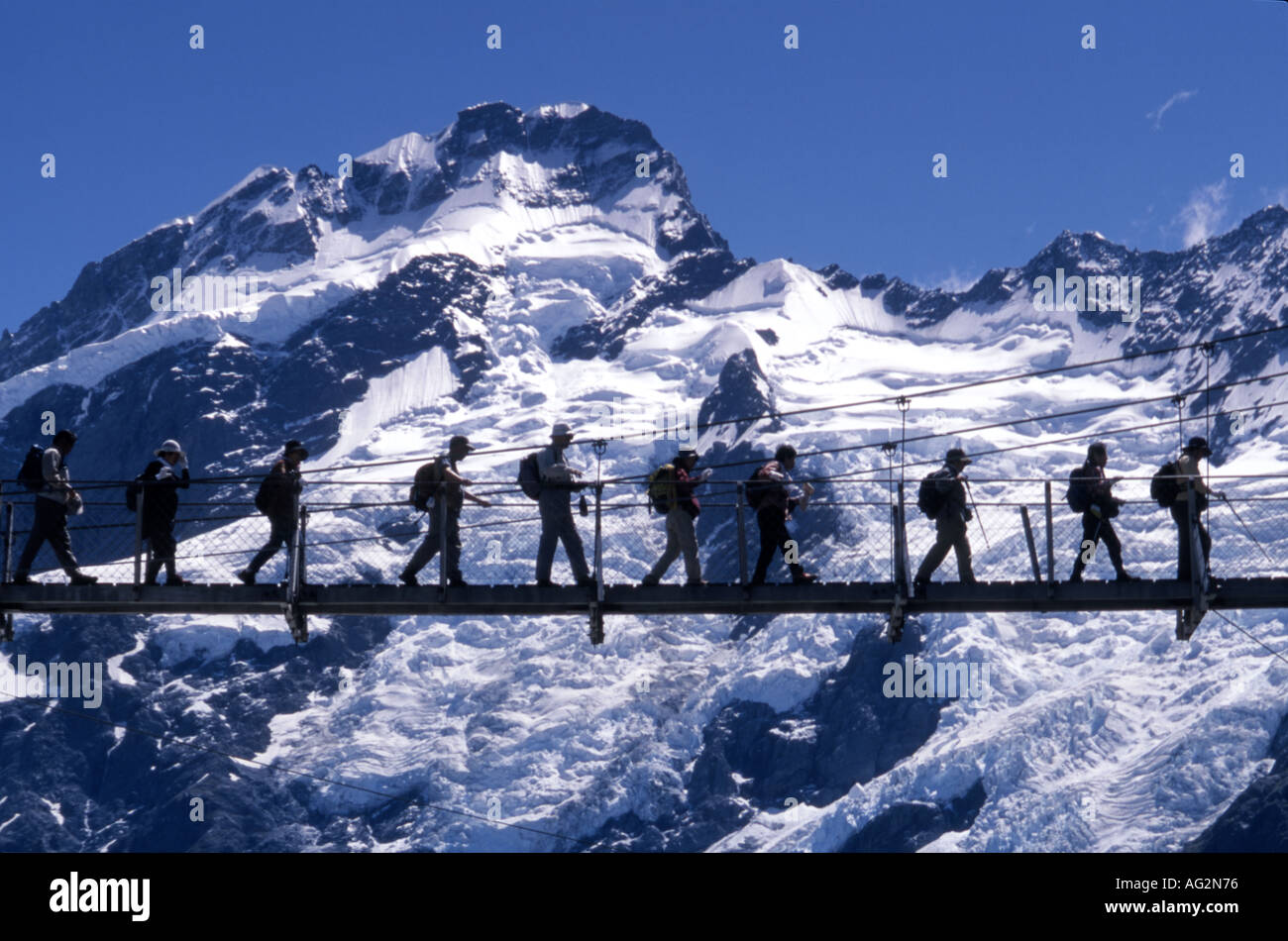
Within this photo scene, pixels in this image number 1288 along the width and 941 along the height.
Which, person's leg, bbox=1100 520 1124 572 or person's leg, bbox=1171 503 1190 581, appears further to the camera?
person's leg, bbox=1100 520 1124 572

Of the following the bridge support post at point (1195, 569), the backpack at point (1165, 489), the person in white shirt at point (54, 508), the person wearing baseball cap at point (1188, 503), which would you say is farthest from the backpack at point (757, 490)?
the person in white shirt at point (54, 508)

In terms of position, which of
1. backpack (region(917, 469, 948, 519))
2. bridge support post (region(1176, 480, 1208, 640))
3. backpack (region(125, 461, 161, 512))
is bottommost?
bridge support post (region(1176, 480, 1208, 640))

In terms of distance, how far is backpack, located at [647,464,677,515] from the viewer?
102ft

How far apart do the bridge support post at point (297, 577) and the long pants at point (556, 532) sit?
10.5ft

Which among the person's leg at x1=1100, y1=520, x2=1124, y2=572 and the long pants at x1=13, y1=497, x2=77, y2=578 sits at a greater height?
the long pants at x1=13, y1=497, x2=77, y2=578

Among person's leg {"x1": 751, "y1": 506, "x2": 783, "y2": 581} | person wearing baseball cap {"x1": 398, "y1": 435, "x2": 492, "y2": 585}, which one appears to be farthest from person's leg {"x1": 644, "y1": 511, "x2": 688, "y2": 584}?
person wearing baseball cap {"x1": 398, "y1": 435, "x2": 492, "y2": 585}

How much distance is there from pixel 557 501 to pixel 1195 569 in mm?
8551

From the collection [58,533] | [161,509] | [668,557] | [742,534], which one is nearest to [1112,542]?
[742,534]

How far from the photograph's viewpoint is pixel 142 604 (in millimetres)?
31203

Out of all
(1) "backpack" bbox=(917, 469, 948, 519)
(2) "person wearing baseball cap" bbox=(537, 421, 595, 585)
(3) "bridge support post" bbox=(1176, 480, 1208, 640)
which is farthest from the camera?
(1) "backpack" bbox=(917, 469, 948, 519)

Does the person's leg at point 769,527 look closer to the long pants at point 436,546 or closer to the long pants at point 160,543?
the long pants at point 436,546

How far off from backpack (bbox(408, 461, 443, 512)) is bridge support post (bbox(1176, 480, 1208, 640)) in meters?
9.96

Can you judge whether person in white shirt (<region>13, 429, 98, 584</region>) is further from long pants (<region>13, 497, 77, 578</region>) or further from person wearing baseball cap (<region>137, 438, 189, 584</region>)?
person wearing baseball cap (<region>137, 438, 189, 584</region>)

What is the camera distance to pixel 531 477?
102ft
